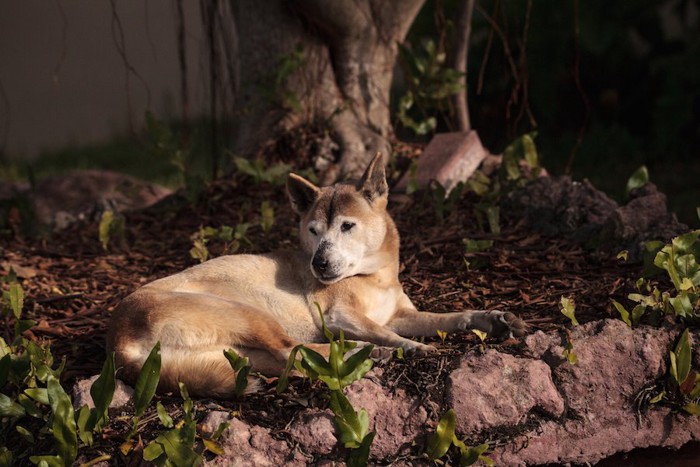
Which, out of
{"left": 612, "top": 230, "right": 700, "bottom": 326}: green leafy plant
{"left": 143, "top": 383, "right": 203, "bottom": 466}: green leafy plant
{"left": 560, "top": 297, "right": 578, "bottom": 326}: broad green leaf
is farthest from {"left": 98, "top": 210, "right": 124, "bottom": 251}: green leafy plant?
{"left": 612, "top": 230, "right": 700, "bottom": 326}: green leafy plant

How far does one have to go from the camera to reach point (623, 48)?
1130cm

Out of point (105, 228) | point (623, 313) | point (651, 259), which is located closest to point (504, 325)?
point (623, 313)

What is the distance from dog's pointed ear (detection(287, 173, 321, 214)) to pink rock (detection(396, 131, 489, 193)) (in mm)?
1882

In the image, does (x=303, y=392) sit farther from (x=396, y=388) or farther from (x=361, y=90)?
(x=361, y=90)

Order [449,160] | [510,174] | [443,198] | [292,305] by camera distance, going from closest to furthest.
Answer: [292,305], [443,198], [510,174], [449,160]

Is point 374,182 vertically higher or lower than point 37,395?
higher

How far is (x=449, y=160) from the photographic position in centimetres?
671

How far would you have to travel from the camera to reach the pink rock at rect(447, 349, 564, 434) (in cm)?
390

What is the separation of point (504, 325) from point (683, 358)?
907 mm

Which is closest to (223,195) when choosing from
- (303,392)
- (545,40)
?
(303,392)

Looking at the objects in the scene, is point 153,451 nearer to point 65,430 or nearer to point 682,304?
point 65,430

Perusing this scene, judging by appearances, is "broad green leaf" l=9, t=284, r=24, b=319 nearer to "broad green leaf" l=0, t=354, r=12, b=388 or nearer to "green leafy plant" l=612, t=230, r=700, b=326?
"broad green leaf" l=0, t=354, r=12, b=388

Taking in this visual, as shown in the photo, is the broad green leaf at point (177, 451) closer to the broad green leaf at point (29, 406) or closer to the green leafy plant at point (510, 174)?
the broad green leaf at point (29, 406)

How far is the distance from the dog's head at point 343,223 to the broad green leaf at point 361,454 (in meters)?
1.01
